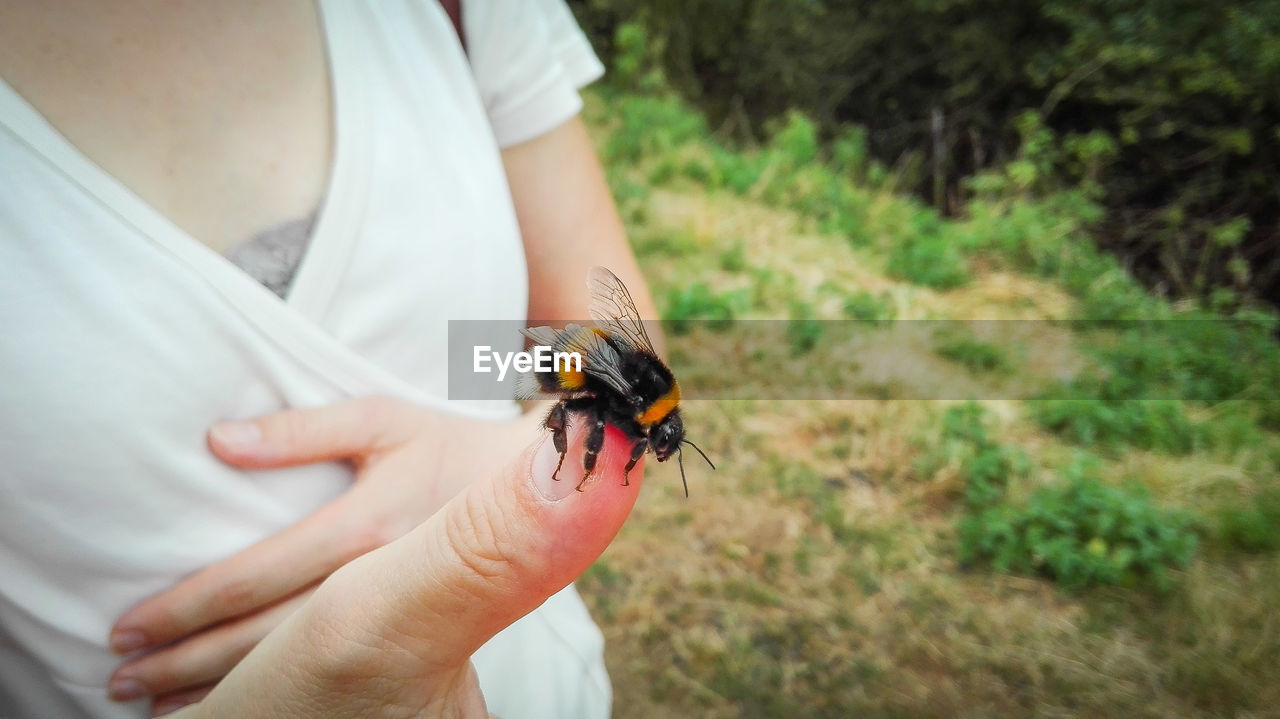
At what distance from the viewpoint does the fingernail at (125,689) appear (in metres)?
0.77

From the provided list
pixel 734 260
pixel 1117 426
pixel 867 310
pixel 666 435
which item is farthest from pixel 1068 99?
pixel 666 435

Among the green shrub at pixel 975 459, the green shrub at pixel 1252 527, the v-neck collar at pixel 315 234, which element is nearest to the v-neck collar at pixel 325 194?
the v-neck collar at pixel 315 234

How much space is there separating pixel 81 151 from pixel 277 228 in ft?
0.59

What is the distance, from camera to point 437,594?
54 cm

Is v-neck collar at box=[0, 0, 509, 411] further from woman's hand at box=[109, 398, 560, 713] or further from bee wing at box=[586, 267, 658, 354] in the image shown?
bee wing at box=[586, 267, 658, 354]

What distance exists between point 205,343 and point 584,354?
0.38 metres

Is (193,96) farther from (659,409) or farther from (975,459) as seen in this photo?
(975,459)

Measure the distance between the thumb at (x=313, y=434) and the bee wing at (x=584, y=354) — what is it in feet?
0.68

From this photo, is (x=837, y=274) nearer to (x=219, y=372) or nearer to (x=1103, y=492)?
(x=1103, y=492)

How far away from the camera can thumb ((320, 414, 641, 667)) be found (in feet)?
1.74

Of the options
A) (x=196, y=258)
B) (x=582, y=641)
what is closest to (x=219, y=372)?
(x=196, y=258)

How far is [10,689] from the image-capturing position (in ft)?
2.59

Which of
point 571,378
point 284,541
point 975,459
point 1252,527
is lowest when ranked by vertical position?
point 1252,527

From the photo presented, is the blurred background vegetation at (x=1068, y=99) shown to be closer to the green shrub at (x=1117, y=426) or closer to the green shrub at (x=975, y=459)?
the green shrub at (x=1117, y=426)
